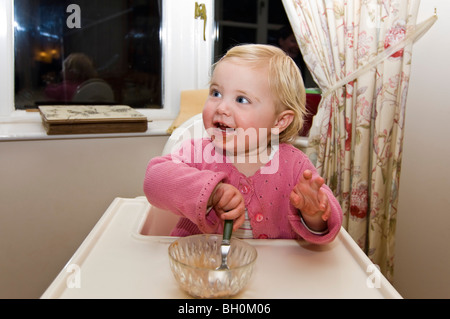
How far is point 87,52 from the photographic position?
1910mm

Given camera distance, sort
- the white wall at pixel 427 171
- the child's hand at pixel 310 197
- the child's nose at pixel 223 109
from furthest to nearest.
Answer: the white wall at pixel 427 171
the child's nose at pixel 223 109
the child's hand at pixel 310 197

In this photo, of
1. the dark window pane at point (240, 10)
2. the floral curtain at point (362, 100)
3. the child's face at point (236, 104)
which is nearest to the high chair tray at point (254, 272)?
the child's face at point (236, 104)

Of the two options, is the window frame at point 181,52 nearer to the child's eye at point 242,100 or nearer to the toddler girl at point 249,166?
the toddler girl at point 249,166

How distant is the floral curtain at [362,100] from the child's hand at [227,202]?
933mm

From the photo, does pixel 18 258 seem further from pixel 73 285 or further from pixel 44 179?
pixel 73 285

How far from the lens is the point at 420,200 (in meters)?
1.63

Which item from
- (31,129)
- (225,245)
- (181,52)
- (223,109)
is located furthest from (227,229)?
(181,52)

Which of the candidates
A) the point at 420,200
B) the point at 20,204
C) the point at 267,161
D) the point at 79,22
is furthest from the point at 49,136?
the point at 420,200

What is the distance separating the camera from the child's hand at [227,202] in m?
0.78

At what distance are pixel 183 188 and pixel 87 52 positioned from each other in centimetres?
133

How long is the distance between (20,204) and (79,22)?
821 millimetres

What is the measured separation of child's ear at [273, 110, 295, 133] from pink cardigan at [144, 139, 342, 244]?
6cm

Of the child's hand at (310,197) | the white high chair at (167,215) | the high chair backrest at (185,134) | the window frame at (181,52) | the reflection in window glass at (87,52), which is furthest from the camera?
the window frame at (181,52)

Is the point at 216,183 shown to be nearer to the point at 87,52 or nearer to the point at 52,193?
the point at 52,193
